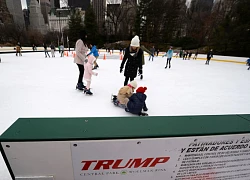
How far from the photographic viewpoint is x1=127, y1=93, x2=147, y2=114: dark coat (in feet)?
7.63

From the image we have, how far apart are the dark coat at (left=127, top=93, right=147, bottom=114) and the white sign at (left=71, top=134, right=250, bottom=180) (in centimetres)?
132

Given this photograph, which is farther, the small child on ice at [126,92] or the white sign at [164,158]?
the small child on ice at [126,92]

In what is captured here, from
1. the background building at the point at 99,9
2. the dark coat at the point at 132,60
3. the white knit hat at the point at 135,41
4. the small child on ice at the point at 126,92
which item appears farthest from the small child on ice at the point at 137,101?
the background building at the point at 99,9

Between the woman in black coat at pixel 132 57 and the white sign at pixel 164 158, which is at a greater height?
the woman in black coat at pixel 132 57

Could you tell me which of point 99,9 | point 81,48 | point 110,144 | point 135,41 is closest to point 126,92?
point 135,41

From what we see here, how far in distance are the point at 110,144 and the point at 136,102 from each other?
4.90 feet

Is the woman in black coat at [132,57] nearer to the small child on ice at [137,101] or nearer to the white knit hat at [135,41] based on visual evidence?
the white knit hat at [135,41]

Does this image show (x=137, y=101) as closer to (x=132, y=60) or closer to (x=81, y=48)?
(x=132, y=60)

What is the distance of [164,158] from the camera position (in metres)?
1.01

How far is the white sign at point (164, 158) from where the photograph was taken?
2.96 feet

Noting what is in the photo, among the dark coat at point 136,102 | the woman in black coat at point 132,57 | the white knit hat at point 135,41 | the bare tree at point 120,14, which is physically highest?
the bare tree at point 120,14

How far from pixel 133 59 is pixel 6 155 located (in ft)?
8.97

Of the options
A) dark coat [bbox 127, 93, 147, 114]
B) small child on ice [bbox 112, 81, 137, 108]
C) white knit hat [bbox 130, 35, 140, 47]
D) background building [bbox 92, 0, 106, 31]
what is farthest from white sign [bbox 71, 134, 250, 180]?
background building [bbox 92, 0, 106, 31]

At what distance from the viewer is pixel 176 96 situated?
12.2 ft
